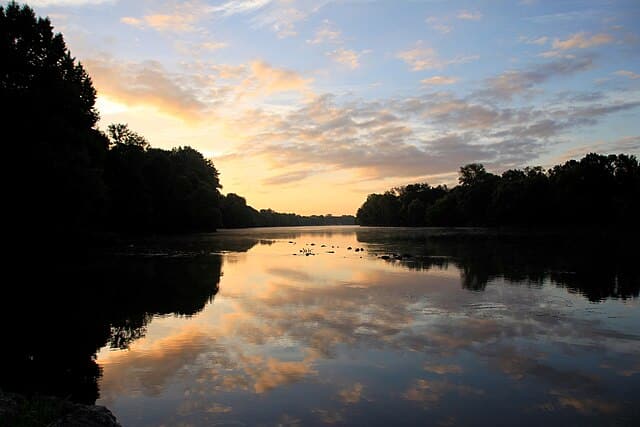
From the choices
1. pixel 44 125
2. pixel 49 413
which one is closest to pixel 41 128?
pixel 44 125

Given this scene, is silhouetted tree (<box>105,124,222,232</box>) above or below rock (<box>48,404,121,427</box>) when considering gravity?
above

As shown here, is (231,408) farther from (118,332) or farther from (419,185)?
(419,185)

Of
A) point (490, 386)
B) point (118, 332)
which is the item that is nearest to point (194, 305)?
point (118, 332)

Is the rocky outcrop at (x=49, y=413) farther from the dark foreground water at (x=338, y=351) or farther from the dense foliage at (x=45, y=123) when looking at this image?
the dense foliage at (x=45, y=123)

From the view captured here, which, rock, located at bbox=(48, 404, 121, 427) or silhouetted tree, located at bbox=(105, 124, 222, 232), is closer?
rock, located at bbox=(48, 404, 121, 427)

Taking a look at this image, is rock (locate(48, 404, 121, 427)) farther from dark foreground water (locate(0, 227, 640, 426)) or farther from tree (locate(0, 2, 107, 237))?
tree (locate(0, 2, 107, 237))

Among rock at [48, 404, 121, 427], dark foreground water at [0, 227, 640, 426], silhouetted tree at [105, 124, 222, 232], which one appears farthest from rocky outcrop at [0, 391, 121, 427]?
silhouetted tree at [105, 124, 222, 232]

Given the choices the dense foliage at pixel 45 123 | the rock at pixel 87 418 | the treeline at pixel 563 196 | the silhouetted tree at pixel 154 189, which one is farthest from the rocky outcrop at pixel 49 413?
the treeline at pixel 563 196

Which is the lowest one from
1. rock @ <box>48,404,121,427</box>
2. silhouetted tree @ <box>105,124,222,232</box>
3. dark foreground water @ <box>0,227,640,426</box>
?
dark foreground water @ <box>0,227,640,426</box>

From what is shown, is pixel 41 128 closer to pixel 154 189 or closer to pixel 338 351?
pixel 338 351

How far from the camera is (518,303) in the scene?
18016 millimetres

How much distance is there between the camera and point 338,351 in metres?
11.9

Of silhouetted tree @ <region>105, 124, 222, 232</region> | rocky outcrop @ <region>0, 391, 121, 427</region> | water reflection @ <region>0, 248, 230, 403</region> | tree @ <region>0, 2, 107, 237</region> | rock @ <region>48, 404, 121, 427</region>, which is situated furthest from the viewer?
silhouetted tree @ <region>105, 124, 222, 232</region>

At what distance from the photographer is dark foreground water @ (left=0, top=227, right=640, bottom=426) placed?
27.3 ft
